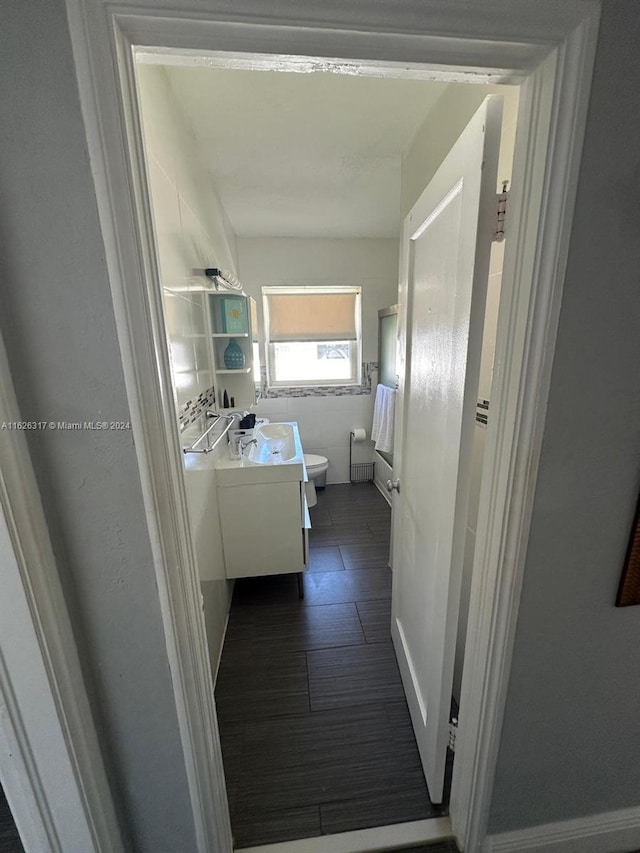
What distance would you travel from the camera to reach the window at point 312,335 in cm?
321

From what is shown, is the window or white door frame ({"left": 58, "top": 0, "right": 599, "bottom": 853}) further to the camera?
the window

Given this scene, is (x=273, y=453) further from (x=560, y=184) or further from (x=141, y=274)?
(x=560, y=184)

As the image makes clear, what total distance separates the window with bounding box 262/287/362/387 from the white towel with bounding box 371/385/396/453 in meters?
0.42

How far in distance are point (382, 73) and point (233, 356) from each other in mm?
1519

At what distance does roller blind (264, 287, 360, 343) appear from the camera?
126 inches

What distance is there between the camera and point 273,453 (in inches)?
82.7

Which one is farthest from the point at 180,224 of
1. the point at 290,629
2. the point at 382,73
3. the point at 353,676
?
the point at 353,676

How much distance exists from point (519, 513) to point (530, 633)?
1.16 ft

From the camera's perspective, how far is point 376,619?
1.77 m

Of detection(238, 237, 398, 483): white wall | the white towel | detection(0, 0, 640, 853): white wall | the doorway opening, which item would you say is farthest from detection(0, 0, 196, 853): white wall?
detection(238, 237, 398, 483): white wall

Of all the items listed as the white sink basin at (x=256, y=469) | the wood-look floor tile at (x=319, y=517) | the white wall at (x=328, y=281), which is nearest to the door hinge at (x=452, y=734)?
the white sink basin at (x=256, y=469)

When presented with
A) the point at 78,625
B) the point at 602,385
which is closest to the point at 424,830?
the point at 78,625

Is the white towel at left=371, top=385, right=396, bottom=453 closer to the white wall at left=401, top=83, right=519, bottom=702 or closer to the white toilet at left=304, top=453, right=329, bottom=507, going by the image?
the white toilet at left=304, top=453, right=329, bottom=507

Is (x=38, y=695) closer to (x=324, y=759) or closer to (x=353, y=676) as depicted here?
(x=324, y=759)
